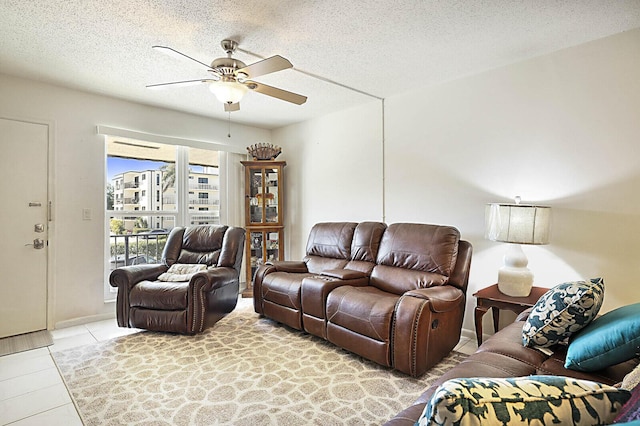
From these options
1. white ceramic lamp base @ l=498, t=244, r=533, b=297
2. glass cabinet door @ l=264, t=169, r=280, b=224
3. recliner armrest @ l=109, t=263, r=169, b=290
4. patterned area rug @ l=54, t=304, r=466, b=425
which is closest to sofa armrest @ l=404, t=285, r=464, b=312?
white ceramic lamp base @ l=498, t=244, r=533, b=297

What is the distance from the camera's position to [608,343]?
1261 millimetres

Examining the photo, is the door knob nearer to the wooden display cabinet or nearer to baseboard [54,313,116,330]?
baseboard [54,313,116,330]

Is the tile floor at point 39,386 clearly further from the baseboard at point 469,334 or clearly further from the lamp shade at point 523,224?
the lamp shade at point 523,224

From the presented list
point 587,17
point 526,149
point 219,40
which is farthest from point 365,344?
point 587,17

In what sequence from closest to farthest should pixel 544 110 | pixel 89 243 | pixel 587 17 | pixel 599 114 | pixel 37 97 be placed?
pixel 587 17 → pixel 599 114 → pixel 544 110 → pixel 37 97 → pixel 89 243

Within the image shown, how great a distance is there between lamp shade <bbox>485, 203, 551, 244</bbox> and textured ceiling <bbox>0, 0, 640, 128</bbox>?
1.27 m

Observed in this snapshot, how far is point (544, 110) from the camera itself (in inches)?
106

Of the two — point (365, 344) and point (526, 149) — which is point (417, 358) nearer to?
point (365, 344)

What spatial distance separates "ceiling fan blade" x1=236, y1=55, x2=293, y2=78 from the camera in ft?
6.79

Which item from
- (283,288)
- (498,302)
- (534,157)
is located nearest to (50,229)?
(283,288)

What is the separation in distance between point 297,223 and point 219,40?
114 inches

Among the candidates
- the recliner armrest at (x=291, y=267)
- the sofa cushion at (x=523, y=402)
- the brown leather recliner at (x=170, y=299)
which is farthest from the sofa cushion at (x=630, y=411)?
the recliner armrest at (x=291, y=267)

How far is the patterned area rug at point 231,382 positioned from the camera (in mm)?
1933

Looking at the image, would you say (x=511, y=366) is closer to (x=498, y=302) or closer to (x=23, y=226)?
(x=498, y=302)
